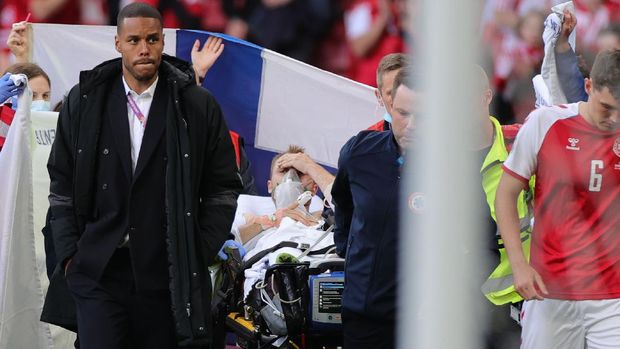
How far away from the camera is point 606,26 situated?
429 cm

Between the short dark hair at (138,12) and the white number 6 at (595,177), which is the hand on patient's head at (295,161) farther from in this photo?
the white number 6 at (595,177)

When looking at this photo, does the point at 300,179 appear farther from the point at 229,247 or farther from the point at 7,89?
the point at 7,89

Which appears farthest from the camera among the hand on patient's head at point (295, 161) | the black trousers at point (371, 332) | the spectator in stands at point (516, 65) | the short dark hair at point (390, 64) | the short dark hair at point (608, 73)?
the hand on patient's head at point (295, 161)

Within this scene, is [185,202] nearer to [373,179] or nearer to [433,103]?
[373,179]

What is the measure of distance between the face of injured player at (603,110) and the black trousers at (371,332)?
3.26ft

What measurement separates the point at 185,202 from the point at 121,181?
0.24 meters

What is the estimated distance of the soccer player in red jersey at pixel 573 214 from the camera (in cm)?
395

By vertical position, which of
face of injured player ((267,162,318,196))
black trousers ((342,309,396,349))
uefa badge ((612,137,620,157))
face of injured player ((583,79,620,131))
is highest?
face of injured player ((583,79,620,131))

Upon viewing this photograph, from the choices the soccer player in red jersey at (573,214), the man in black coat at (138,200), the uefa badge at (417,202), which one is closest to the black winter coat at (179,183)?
the man in black coat at (138,200)

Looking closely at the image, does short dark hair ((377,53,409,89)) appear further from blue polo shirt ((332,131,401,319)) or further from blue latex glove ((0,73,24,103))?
blue latex glove ((0,73,24,103))

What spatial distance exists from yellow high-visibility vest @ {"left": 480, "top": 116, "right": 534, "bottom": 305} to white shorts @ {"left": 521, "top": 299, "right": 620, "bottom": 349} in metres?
0.20

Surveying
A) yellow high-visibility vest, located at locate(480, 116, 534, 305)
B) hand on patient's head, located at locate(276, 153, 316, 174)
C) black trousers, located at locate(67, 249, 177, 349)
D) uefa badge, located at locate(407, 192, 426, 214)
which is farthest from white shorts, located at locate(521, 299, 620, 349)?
hand on patient's head, located at locate(276, 153, 316, 174)

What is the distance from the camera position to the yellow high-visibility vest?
4219mm

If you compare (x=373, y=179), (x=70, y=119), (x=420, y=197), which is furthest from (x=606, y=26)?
(x=420, y=197)
